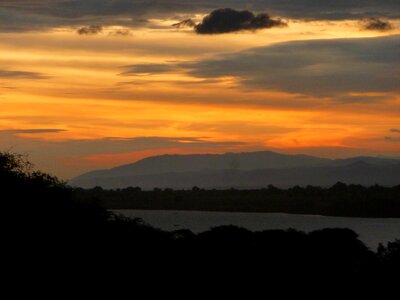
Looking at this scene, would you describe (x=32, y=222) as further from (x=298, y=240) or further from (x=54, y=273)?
(x=298, y=240)

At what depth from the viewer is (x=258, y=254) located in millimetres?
55250

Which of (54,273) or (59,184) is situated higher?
(59,184)

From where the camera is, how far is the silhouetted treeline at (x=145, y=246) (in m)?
40.0

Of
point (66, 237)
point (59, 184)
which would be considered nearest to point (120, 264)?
point (66, 237)

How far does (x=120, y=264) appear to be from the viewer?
137ft

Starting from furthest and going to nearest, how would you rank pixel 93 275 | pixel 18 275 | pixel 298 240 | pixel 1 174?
pixel 298 240 < pixel 1 174 < pixel 93 275 < pixel 18 275


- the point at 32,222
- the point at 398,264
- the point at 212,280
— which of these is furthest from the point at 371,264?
the point at 32,222

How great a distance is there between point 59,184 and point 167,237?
10.1 meters

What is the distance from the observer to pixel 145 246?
154ft

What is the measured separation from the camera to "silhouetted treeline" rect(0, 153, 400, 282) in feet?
131

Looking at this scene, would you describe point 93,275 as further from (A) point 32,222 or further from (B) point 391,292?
(B) point 391,292

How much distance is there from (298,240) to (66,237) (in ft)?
68.1

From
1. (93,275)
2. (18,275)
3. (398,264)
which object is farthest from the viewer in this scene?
(398,264)

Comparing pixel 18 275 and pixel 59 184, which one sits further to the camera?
pixel 59 184
